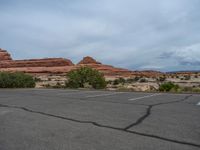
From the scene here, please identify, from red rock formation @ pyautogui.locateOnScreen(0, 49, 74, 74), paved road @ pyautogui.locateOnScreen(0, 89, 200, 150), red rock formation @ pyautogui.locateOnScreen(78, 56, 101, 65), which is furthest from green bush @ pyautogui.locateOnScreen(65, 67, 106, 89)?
red rock formation @ pyautogui.locateOnScreen(78, 56, 101, 65)

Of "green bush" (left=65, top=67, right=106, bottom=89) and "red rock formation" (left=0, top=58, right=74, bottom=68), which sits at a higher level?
"red rock formation" (left=0, top=58, right=74, bottom=68)

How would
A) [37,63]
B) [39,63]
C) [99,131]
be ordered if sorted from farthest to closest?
[37,63] < [39,63] < [99,131]

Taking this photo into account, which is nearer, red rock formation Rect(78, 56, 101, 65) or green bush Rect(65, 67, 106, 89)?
green bush Rect(65, 67, 106, 89)

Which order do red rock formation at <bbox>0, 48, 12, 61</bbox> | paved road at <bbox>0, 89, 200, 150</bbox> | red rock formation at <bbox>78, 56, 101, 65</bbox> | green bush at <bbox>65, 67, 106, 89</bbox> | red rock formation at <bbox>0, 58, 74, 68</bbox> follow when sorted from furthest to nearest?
1. red rock formation at <bbox>78, 56, 101, 65</bbox>
2. red rock formation at <bbox>0, 48, 12, 61</bbox>
3. red rock formation at <bbox>0, 58, 74, 68</bbox>
4. green bush at <bbox>65, 67, 106, 89</bbox>
5. paved road at <bbox>0, 89, 200, 150</bbox>

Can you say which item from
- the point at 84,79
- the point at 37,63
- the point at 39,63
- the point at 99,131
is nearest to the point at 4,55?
the point at 37,63

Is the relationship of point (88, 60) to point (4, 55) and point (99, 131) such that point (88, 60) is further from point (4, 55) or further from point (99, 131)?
point (99, 131)

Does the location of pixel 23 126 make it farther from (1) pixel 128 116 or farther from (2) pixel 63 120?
(1) pixel 128 116

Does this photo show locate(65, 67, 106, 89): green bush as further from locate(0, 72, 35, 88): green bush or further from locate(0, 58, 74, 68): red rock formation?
locate(0, 58, 74, 68): red rock formation

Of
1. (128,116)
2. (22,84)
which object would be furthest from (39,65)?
(128,116)

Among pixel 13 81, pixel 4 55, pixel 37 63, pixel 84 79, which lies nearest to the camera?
pixel 13 81

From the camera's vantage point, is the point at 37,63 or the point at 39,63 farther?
the point at 37,63

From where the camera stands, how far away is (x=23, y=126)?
615 cm

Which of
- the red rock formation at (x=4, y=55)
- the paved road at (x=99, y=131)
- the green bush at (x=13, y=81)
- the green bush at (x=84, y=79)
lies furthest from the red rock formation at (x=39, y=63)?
the paved road at (x=99, y=131)

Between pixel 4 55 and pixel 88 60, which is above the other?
pixel 4 55
